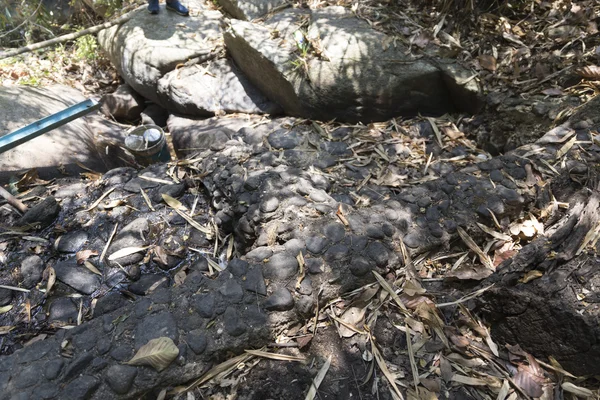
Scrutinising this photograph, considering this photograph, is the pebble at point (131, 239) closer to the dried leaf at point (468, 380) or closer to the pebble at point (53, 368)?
the pebble at point (53, 368)

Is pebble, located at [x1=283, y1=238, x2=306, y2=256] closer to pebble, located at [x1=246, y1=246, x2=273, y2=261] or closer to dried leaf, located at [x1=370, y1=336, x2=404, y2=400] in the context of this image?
pebble, located at [x1=246, y1=246, x2=273, y2=261]

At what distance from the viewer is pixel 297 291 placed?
7.41 feet

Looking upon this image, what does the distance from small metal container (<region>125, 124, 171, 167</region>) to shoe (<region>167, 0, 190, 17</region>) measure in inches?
A: 90.4

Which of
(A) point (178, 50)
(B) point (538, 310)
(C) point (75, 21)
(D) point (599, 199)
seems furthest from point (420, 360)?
(C) point (75, 21)

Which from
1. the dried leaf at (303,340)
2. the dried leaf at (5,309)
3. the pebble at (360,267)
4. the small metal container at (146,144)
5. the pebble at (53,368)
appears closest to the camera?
the pebble at (53,368)

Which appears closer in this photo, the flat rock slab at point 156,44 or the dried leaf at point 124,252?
the dried leaf at point 124,252

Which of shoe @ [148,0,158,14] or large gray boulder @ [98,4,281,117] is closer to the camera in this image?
large gray boulder @ [98,4,281,117]

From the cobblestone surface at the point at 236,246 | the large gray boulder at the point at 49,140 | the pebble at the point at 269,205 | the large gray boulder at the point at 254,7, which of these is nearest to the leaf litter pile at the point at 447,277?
the cobblestone surface at the point at 236,246

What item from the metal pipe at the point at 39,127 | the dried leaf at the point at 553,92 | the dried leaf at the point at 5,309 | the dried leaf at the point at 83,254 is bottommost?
the dried leaf at the point at 5,309

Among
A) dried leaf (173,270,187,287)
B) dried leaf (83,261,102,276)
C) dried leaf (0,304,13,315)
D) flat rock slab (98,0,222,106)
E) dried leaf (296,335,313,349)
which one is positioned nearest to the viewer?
dried leaf (296,335,313,349)

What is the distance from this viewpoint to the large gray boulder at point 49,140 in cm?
379

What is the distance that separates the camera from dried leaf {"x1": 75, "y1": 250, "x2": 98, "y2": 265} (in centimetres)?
304

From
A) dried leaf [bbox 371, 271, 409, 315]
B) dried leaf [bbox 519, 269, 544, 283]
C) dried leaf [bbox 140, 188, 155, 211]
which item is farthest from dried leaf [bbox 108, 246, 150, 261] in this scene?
dried leaf [bbox 519, 269, 544, 283]

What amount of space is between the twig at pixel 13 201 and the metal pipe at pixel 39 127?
1.08ft
